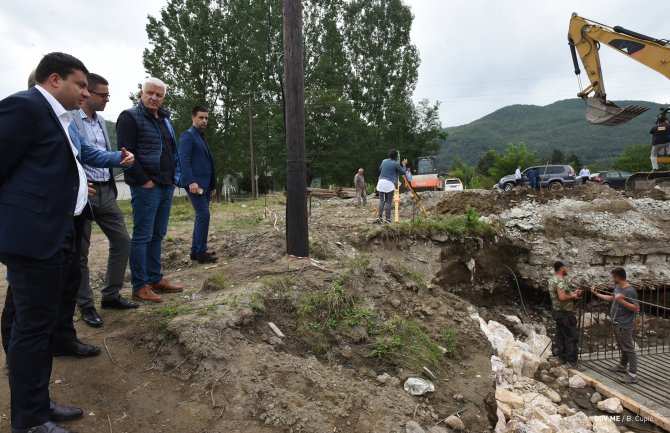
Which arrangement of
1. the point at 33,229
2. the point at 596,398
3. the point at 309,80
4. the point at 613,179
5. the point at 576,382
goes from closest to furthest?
the point at 33,229
the point at 596,398
the point at 576,382
the point at 613,179
the point at 309,80

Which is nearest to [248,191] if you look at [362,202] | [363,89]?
[363,89]

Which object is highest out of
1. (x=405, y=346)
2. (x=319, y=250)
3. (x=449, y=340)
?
(x=319, y=250)

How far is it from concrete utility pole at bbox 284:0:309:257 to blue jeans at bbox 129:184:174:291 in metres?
1.40

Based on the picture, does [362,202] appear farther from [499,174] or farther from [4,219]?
[499,174]

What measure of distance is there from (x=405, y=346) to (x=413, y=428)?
921 mm

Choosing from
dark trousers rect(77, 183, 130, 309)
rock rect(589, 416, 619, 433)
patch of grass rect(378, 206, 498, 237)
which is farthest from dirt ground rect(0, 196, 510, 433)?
patch of grass rect(378, 206, 498, 237)

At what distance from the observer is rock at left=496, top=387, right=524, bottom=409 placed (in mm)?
3869

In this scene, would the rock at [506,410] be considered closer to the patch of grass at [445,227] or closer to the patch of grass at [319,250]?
the patch of grass at [319,250]

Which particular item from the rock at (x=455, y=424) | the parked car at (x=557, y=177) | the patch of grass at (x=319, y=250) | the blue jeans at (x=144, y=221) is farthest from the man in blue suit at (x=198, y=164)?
the parked car at (x=557, y=177)

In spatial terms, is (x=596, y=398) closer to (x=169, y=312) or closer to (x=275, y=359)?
(x=275, y=359)

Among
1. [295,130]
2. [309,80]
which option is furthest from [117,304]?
[309,80]

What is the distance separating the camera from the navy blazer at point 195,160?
13.9 feet

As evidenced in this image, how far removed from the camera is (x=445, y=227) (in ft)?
23.5

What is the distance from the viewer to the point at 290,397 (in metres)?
2.39
